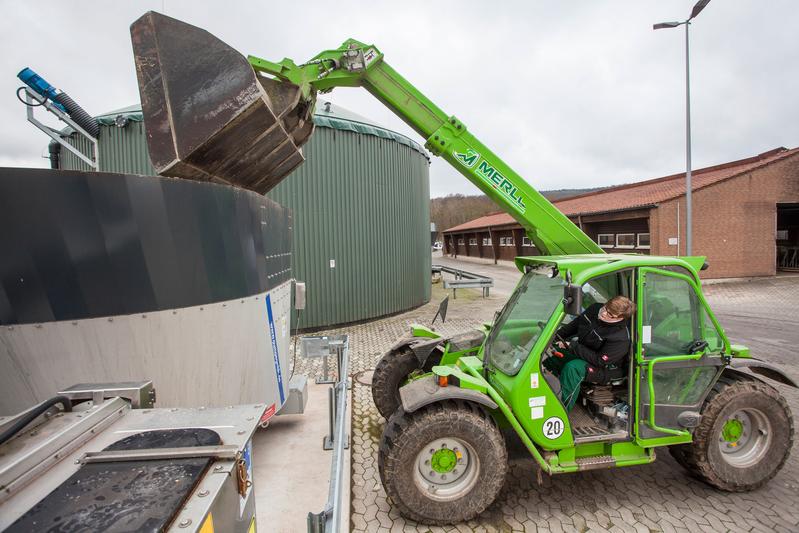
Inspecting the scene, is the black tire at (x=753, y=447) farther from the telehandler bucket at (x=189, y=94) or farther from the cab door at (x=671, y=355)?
the telehandler bucket at (x=189, y=94)

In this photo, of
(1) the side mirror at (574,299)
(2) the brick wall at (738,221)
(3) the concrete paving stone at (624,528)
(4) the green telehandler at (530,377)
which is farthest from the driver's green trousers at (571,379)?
(2) the brick wall at (738,221)

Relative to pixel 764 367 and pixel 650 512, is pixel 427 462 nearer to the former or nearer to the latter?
pixel 650 512

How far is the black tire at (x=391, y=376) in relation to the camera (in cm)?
475

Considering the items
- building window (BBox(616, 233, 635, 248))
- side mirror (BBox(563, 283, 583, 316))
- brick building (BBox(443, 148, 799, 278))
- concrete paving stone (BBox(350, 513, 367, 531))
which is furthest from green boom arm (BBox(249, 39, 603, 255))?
building window (BBox(616, 233, 635, 248))

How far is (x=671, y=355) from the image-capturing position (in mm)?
3482

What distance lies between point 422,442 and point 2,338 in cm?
277

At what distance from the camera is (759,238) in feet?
59.8

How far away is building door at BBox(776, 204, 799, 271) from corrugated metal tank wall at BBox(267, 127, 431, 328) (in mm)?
21770

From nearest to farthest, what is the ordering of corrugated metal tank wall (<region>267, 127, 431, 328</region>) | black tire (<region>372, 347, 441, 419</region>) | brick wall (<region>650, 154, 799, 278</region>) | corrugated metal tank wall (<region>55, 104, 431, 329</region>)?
black tire (<region>372, 347, 441, 419</region>)
corrugated metal tank wall (<region>55, 104, 431, 329</region>)
corrugated metal tank wall (<region>267, 127, 431, 328</region>)
brick wall (<region>650, 154, 799, 278</region>)

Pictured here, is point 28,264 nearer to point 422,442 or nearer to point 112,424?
point 112,424

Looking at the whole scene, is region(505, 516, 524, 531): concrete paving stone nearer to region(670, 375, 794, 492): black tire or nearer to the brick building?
region(670, 375, 794, 492): black tire

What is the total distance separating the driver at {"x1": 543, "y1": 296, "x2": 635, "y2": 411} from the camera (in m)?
3.30

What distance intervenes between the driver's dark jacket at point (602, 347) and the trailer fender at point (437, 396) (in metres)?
0.92

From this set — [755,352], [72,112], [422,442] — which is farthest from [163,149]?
[755,352]
